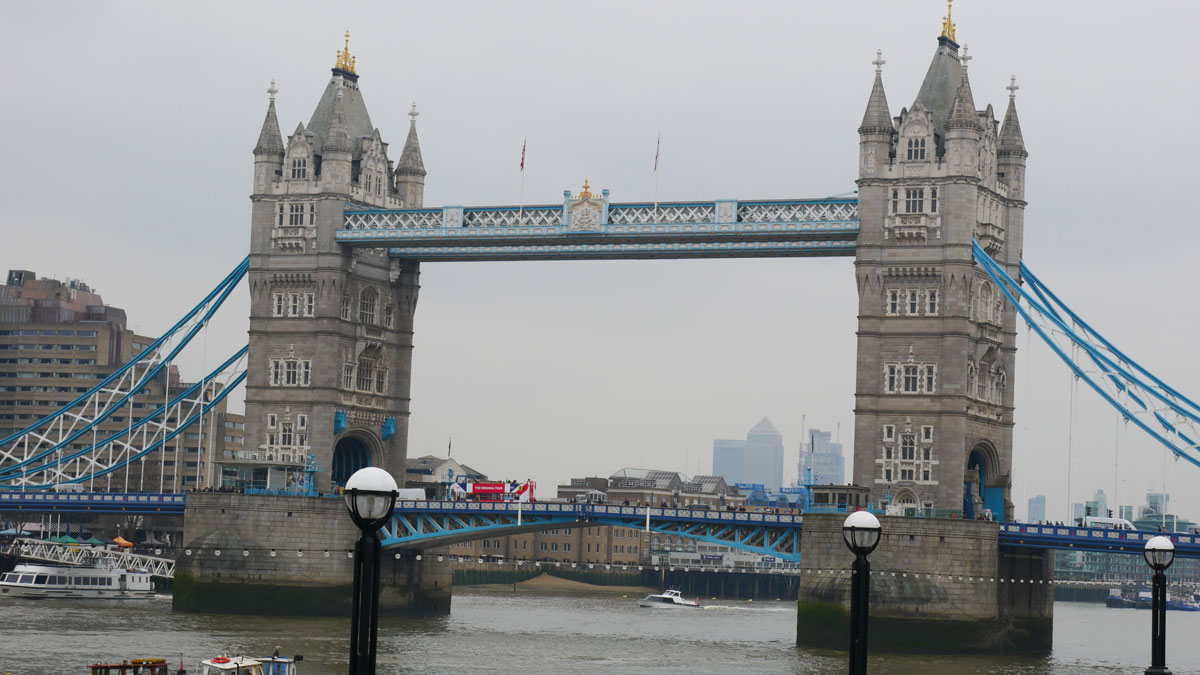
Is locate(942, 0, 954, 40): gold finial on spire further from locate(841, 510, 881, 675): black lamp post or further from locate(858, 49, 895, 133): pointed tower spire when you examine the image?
locate(841, 510, 881, 675): black lamp post

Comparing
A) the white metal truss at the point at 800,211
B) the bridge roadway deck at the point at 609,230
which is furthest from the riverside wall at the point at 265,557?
the white metal truss at the point at 800,211

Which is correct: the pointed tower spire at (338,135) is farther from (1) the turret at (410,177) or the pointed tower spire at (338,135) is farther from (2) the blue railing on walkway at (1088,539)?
(2) the blue railing on walkway at (1088,539)

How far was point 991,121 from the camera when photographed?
308ft

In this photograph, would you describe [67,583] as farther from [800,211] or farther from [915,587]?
[915,587]

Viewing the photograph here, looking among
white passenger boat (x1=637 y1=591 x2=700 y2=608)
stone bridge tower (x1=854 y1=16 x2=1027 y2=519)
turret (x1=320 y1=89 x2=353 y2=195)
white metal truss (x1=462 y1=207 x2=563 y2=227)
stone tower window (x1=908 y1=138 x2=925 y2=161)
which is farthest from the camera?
white passenger boat (x1=637 y1=591 x2=700 y2=608)

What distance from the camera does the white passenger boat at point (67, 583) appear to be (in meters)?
117

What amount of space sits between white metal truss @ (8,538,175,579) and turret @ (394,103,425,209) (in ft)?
103

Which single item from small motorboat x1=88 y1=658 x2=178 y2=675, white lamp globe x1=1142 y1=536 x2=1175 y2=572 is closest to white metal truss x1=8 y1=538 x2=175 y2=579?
small motorboat x1=88 y1=658 x2=178 y2=675

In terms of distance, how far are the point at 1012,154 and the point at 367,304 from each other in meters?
35.8

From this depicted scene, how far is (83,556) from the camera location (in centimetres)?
12875

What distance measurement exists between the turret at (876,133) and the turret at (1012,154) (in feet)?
23.9

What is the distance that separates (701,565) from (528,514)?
9950 centimetres

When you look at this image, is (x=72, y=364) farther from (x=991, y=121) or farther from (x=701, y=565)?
(x=991, y=121)

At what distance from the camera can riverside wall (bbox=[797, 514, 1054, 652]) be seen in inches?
3342
